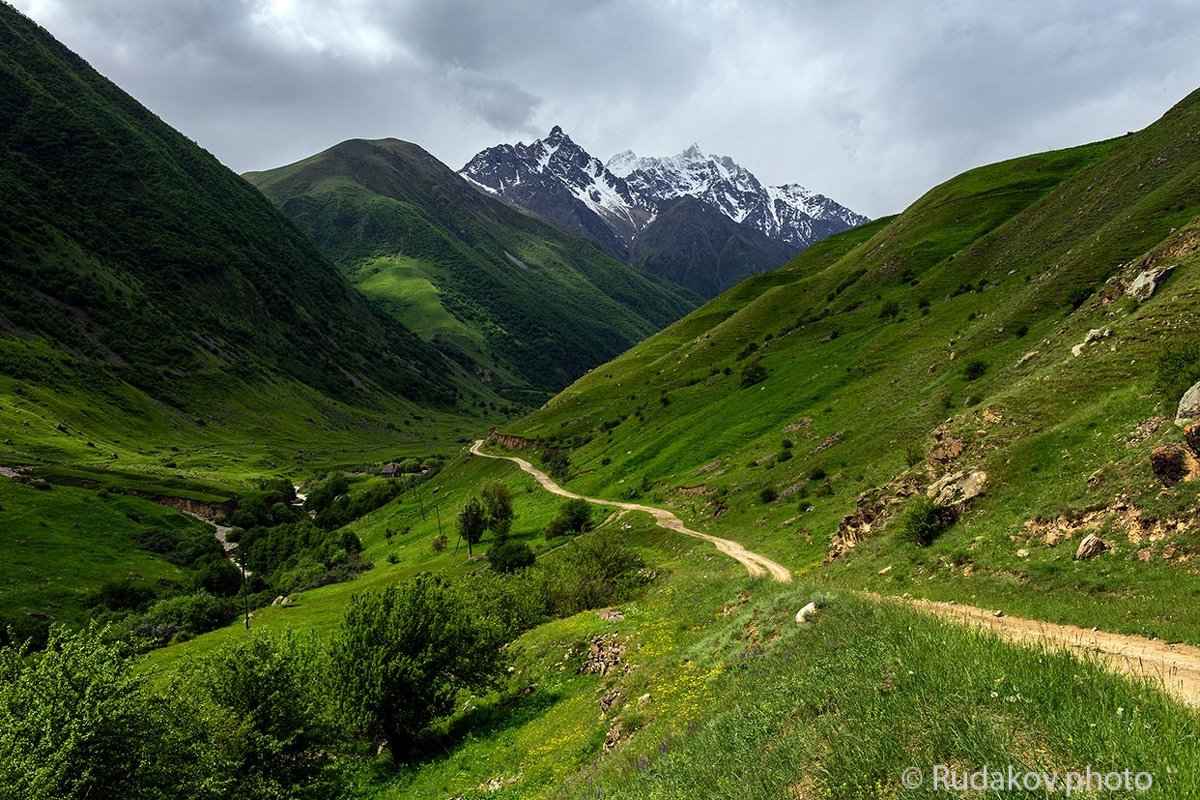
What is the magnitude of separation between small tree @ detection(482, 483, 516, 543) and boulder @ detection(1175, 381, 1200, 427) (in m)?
76.2

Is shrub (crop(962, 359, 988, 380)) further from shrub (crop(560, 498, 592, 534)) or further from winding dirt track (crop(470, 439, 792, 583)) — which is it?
shrub (crop(560, 498, 592, 534))

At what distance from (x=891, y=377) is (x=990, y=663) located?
67301mm

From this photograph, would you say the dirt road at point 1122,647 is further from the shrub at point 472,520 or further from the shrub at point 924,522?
the shrub at point 472,520

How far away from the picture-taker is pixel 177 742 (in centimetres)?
2248

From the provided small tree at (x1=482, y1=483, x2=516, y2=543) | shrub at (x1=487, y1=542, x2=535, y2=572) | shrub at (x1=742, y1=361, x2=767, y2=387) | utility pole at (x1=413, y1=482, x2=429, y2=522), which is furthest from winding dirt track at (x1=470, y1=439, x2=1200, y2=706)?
utility pole at (x1=413, y1=482, x2=429, y2=522)

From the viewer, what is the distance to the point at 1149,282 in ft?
122

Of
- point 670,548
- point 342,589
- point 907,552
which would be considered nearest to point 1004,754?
point 907,552

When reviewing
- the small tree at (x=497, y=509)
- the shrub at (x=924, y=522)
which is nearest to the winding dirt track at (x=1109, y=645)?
the shrub at (x=924, y=522)

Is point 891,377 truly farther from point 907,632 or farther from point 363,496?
point 363,496

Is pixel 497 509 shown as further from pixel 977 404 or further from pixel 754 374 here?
pixel 977 404

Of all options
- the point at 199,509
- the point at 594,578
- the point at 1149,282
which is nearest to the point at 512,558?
the point at 594,578

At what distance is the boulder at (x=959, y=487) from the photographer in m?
30.7

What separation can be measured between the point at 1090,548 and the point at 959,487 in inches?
407

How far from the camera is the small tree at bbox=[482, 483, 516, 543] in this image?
8892 centimetres
